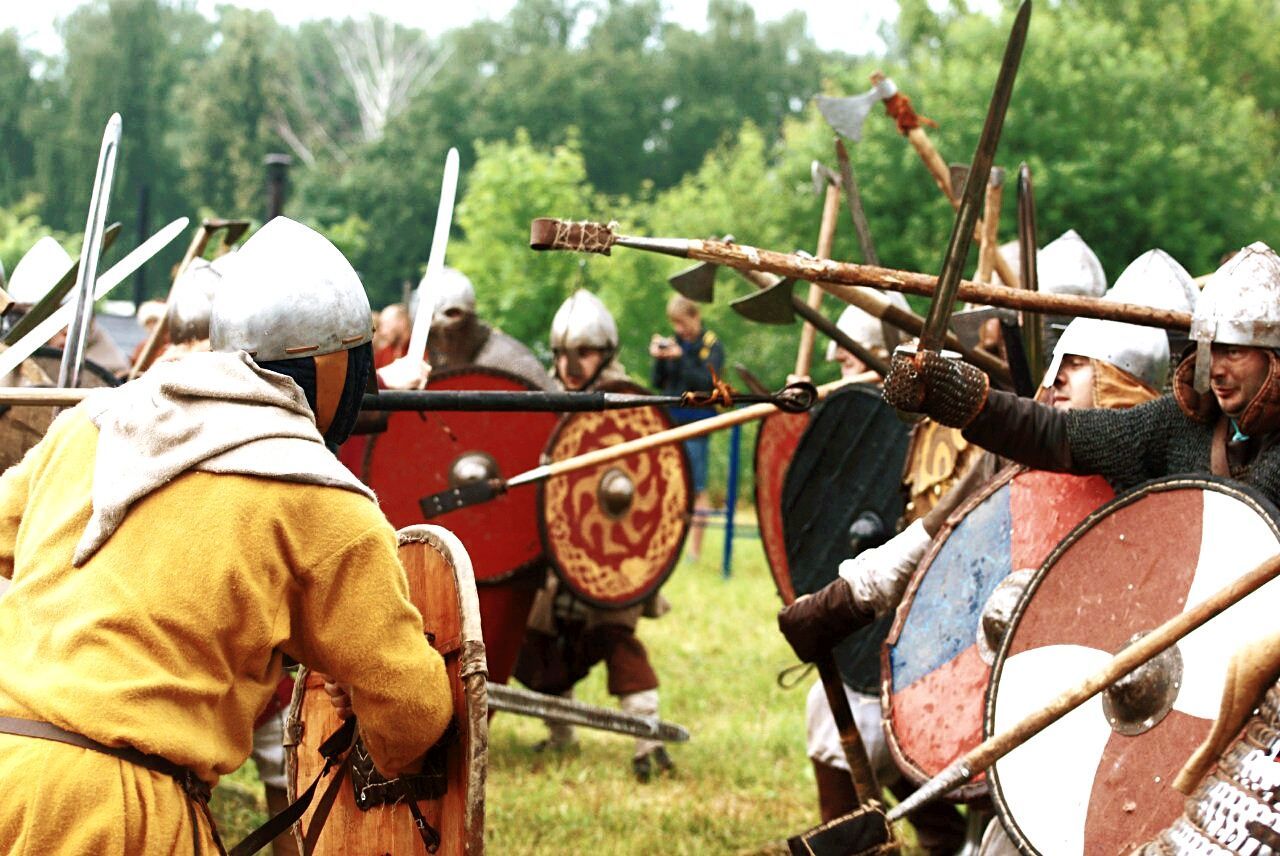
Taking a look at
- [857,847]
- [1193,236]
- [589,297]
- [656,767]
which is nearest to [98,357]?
[589,297]

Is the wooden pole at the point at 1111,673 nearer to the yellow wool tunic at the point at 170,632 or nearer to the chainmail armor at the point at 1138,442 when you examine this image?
the chainmail armor at the point at 1138,442

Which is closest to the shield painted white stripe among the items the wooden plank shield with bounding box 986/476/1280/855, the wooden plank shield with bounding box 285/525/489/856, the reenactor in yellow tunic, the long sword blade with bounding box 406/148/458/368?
the wooden plank shield with bounding box 986/476/1280/855

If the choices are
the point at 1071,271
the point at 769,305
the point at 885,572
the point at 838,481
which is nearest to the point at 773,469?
the point at 838,481

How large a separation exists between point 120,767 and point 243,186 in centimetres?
4173

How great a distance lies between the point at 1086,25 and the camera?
21078 millimetres

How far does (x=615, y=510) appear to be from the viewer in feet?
18.9

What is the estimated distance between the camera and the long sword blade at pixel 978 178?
260 centimetres

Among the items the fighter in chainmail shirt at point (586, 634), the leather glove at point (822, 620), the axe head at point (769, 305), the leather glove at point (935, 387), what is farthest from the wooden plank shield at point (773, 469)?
the leather glove at point (935, 387)

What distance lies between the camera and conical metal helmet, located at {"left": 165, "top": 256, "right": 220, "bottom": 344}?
4477mm

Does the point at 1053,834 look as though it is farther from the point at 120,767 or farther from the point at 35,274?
the point at 35,274

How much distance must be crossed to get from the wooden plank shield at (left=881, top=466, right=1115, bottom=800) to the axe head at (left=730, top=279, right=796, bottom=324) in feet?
2.33

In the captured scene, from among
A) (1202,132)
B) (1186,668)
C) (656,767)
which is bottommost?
(656,767)

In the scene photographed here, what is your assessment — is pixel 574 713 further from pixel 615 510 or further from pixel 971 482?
pixel 971 482

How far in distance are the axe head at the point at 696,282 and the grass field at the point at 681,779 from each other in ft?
5.40
